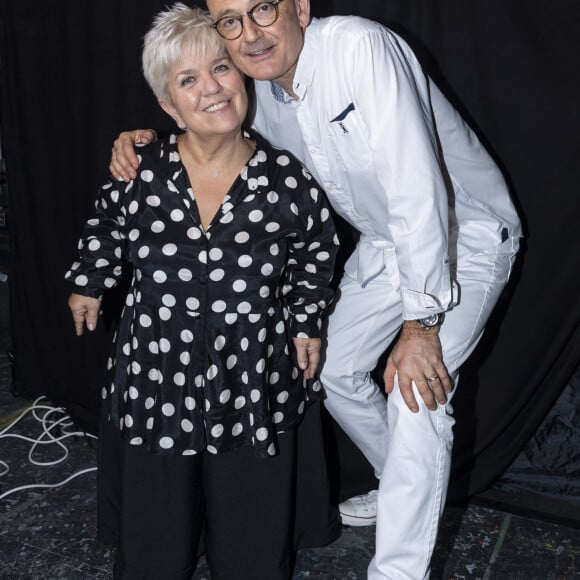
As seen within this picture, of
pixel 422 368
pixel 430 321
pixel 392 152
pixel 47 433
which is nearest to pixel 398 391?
pixel 422 368

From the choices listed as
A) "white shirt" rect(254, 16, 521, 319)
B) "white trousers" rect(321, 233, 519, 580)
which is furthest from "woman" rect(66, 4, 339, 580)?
"white trousers" rect(321, 233, 519, 580)

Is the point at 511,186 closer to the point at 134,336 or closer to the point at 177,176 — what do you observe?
the point at 177,176

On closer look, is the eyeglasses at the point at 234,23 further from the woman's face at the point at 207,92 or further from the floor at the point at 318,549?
the floor at the point at 318,549

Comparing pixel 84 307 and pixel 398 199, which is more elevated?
pixel 398 199

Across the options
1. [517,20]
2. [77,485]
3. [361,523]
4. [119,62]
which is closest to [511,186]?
[517,20]

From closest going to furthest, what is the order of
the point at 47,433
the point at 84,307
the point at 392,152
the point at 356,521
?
the point at 392,152
the point at 84,307
the point at 356,521
the point at 47,433

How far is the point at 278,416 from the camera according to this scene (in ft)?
5.82

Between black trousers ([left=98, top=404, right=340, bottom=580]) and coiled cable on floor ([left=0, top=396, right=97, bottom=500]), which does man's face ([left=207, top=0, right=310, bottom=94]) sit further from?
coiled cable on floor ([left=0, top=396, right=97, bottom=500])

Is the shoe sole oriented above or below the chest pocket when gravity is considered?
below

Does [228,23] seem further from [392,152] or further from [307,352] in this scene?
[307,352]

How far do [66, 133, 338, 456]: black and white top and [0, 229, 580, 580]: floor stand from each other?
1.89ft

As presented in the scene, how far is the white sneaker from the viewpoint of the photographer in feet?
7.47

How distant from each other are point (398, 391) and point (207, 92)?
32.8 inches

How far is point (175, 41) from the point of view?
1.58 meters
